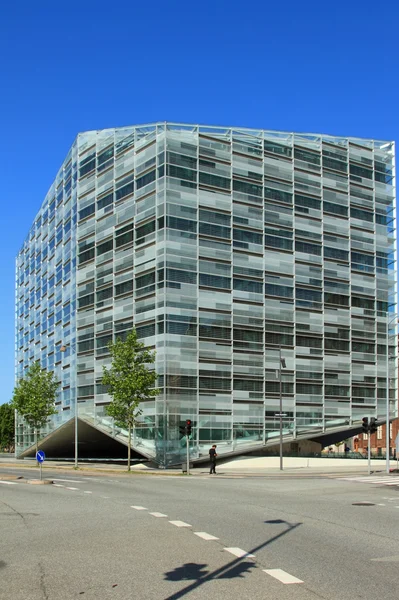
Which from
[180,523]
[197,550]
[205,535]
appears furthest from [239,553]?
[180,523]

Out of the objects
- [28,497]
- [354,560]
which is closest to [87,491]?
[28,497]

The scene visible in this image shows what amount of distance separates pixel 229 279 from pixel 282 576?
6173 cm

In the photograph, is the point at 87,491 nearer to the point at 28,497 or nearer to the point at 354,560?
the point at 28,497

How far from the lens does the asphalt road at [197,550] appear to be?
898cm

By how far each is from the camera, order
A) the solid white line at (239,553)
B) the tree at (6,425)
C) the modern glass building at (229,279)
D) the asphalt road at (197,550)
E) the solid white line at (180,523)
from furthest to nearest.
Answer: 1. the tree at (6,425)
2. the modern glass building at (229,279)
3. the solid white line at (180,523)
4. the solid white line at (239,553)
5. the asphalt road at (197,550)

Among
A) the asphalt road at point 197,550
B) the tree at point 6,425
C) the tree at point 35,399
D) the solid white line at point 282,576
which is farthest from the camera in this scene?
the tree at point 6,425

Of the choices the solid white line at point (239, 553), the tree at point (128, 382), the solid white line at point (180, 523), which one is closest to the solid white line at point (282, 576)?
the solid white line at point (239, 553)

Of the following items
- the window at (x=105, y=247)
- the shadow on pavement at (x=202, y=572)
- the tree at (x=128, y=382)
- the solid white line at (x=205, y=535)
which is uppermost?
the window at (x=105, y=247)

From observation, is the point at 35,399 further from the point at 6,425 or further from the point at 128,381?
the point at 6,425

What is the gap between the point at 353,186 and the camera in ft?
264

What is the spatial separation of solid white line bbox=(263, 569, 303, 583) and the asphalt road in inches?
0.6

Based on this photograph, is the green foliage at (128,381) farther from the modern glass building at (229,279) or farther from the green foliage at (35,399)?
the green foliage at (35,399)

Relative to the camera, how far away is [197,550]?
472 inches

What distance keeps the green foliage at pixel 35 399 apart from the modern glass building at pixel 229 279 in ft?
13.0
